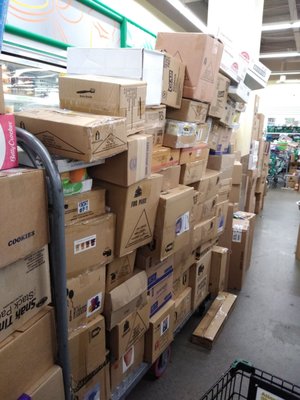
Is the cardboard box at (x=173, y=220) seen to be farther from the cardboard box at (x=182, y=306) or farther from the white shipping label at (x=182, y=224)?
the cardboard box at (x=182, y=306)

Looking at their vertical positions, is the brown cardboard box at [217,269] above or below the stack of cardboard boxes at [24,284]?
below

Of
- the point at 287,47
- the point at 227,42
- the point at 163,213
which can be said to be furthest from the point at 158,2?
the point at 287,47

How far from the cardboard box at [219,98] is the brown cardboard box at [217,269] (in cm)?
108

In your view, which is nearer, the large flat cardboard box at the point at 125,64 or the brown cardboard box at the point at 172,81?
the large flat cardboard box at the point at 125,64

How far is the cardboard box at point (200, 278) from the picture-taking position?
2256 millimetres

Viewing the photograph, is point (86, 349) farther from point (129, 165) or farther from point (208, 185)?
point (208, 185)

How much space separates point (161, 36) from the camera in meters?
1.86

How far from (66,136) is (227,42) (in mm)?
1574

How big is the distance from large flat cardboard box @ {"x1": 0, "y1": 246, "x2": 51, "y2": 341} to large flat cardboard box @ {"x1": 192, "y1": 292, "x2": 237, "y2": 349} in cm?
152

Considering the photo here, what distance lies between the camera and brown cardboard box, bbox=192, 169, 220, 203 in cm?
210

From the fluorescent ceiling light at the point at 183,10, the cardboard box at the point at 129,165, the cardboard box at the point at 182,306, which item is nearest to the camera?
the cardboard box at the point at 129,165

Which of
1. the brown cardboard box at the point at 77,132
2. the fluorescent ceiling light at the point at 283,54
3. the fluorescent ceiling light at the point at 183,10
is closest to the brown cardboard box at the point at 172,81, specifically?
the brown cardboard box at the point at 77,132

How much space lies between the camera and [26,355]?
0.91m

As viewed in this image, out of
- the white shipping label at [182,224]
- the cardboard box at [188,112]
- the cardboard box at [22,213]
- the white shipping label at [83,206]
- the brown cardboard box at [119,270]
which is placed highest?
the cardboard box at [188,112]
